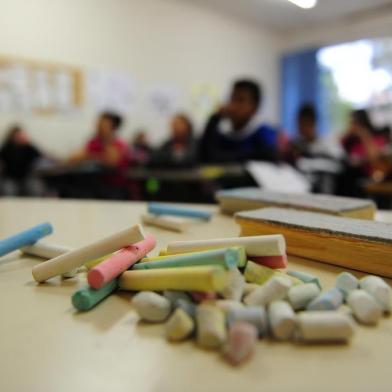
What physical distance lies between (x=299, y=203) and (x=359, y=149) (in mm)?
2805

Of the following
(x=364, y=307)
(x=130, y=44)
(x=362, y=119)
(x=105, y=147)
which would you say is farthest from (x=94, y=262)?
(x=130, y=44)

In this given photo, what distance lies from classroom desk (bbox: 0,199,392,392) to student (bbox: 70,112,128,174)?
221 cm

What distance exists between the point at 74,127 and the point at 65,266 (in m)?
2.87

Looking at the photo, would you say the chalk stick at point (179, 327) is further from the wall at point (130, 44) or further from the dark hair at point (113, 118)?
the wall at point (130, 44)

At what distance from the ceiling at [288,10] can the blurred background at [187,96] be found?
0.06 ft

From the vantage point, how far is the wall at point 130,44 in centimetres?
286

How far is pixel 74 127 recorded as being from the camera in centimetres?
308

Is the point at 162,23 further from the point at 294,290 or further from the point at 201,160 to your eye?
the point at 294,290

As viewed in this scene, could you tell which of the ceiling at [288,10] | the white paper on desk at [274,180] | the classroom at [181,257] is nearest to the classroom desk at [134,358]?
the classroom at [181,257]

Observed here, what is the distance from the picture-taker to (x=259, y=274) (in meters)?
0.34

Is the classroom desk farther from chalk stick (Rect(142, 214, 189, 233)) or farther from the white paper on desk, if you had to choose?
the white paper on desk

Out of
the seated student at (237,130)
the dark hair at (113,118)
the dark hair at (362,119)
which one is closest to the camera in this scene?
the seated student at (237,130)

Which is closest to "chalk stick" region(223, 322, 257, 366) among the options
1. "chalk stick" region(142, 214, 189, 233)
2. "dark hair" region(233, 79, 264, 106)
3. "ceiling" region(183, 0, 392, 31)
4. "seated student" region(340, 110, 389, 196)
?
"chalk stick" region(142, 214, 189, 233)

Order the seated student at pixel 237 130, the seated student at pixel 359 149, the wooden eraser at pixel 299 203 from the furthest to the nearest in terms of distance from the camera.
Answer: the seated student at pixel 359 149, the seated student at pixel 237 130, the wooden eraser at pixel 299 203
